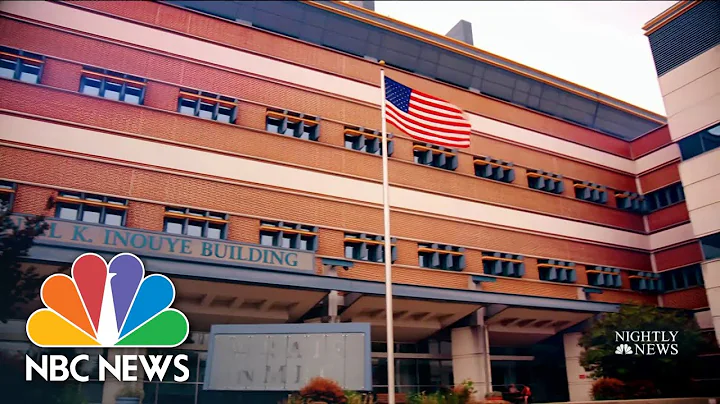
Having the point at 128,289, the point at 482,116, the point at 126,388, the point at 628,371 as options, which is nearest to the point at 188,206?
the point at 128,289

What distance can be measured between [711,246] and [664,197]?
8.62m

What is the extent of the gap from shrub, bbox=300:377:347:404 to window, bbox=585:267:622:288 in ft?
68.3

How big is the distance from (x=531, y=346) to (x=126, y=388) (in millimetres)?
23451

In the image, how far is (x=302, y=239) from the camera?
84.4ft

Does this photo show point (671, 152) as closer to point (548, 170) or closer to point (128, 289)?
point (548, 170)

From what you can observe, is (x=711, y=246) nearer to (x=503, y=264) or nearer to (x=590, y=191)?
(x=590, y=191)

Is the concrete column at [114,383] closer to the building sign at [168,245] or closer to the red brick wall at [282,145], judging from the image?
the building sign at [168,245]

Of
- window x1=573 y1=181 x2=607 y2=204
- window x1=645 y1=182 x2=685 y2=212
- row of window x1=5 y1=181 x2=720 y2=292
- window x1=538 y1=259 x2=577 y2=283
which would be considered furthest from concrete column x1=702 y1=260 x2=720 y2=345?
window x1=573 y1=181 x2=607 y2=204

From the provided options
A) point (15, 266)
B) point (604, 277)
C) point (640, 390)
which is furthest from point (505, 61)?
point (15, 266)

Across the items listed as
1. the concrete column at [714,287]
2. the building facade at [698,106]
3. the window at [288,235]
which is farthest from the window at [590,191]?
the window at [288,235]

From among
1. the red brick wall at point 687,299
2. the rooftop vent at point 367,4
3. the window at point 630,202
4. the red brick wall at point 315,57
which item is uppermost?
the rooftop vent at point 367,4

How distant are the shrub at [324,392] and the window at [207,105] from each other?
13062 millimetres

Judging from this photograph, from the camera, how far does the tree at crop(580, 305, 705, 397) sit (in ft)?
81.0

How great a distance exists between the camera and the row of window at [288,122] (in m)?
22.8
